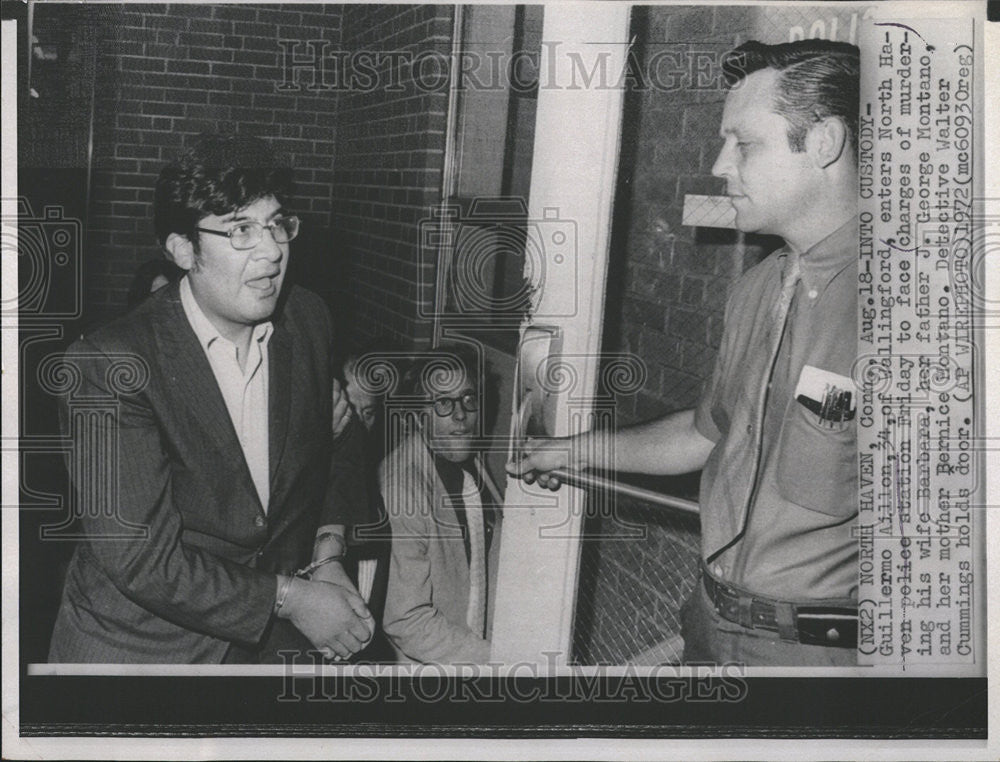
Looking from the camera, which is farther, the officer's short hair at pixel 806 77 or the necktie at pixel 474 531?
the necktie at pixel 474 531

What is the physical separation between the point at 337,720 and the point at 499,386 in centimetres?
101

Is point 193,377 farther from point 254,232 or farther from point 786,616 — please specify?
point 786,616

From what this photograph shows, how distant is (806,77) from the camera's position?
3.00 meters

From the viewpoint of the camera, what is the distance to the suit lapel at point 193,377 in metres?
3.03

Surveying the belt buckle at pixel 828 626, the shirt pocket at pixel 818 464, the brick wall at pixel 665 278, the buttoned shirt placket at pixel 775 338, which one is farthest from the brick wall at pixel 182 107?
the belt buckle at pixel 828 626

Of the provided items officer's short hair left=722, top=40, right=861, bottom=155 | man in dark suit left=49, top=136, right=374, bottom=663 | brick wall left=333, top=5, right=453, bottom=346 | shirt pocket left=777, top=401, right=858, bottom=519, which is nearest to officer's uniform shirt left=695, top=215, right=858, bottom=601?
shirt pocket left=777, top=401, right=858, bottom=519

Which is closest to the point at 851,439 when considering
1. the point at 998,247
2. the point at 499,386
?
the point at 998,247

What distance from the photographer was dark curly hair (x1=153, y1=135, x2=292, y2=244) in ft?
9.94

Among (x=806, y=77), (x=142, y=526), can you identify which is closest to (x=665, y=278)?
(x=806, y=77)

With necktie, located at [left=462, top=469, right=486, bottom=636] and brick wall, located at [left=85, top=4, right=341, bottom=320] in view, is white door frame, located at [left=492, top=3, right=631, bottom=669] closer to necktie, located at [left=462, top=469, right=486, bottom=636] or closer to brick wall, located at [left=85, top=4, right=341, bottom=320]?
necktie, located at [left=462, top=469, right=486, bottom=636]

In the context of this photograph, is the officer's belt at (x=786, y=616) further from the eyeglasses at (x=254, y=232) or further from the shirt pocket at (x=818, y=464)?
the eyeglasses at (x=254, y=232)

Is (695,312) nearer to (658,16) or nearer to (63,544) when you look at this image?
(658,16)

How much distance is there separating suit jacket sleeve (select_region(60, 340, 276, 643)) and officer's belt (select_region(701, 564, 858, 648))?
3.96ft

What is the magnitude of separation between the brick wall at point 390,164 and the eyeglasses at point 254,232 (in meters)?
0.13
